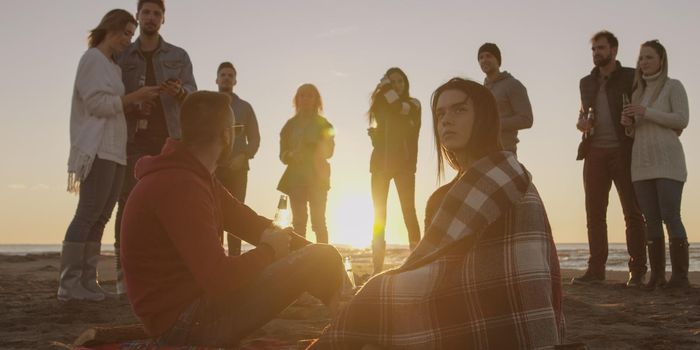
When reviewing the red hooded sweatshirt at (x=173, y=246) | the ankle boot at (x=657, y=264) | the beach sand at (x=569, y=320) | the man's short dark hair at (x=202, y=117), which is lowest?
the beach sand at (x=569, y=320)

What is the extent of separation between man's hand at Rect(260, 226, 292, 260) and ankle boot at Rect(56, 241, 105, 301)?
2626 mm

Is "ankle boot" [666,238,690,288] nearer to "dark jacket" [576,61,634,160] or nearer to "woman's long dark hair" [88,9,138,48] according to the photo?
"dark jacket" [576,61,634,160]

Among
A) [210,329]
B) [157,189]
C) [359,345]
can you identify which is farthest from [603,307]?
[157,189]

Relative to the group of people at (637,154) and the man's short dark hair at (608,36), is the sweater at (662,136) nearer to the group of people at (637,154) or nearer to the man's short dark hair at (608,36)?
the group of people at (637,154)

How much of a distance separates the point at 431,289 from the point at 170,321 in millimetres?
1169

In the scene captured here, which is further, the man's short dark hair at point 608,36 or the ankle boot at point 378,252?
the ankle boot at point 378,252

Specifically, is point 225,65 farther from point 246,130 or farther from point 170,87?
point 170,87

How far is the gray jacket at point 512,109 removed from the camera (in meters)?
6.89

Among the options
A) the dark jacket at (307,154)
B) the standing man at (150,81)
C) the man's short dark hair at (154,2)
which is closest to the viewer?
the standing man at (150,81)

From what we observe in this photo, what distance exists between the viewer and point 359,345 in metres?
2.96

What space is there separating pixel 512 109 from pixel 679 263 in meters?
2.29

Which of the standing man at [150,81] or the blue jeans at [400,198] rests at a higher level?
the standing man at [150,81]

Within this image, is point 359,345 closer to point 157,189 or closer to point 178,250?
point 178,250

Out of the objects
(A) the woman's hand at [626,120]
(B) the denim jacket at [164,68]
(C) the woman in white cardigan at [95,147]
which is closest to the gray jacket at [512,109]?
(A) the woman's hand at [626,120]
